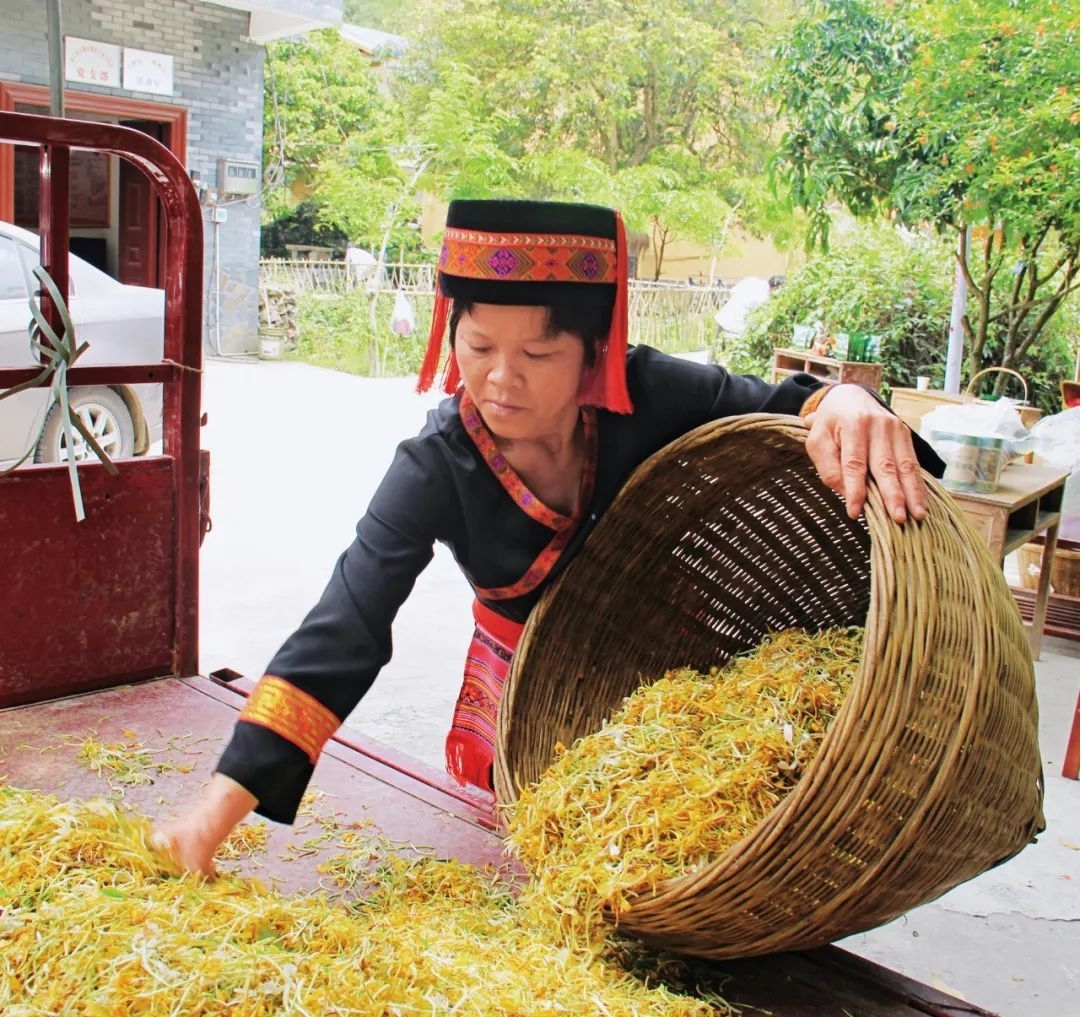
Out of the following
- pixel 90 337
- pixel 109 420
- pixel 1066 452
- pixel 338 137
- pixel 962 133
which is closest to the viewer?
pixel 1066 452

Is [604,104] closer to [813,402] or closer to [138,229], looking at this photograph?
[138,229]

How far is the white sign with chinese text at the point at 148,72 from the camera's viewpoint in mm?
9977

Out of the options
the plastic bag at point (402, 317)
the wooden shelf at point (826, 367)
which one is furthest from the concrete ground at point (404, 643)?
the plastic bag at point (402, 317)

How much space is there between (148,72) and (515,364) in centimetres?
982

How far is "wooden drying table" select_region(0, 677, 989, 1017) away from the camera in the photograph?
1.37 metres

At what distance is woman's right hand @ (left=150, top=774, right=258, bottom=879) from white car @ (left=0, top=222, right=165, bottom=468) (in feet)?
13.2

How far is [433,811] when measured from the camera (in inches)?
68.6

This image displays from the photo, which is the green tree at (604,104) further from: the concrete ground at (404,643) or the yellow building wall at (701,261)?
the concrete ground at (404,643)

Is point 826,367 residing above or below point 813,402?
below

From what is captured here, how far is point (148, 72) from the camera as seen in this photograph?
10.1 metres

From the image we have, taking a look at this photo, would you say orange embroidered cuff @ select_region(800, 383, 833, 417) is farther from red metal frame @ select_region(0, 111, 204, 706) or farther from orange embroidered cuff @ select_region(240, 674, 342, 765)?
red metal frame @ select_region(0, 111, 204, 706)

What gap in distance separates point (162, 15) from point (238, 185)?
153 centimetres

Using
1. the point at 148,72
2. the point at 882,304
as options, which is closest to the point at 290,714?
Result: the point at 882,304

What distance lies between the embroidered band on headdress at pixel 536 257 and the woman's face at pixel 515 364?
3 cm
